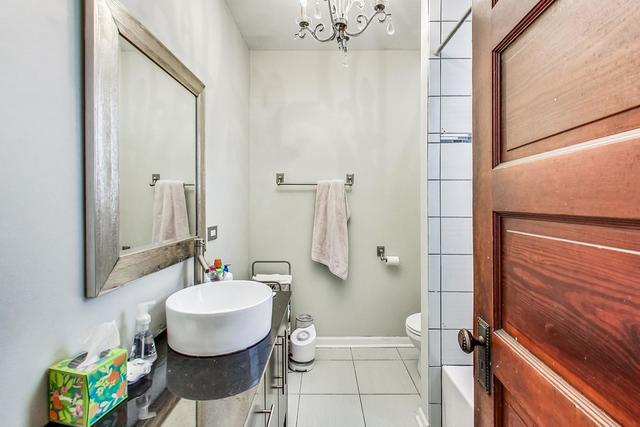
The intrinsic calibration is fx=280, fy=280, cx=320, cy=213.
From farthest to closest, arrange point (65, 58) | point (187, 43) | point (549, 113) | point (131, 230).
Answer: point (187, 43)
point (131, 230)
point (65, 58)
point (549, 113)

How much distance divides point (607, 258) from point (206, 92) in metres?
1.75

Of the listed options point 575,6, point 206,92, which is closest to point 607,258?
point 575,6

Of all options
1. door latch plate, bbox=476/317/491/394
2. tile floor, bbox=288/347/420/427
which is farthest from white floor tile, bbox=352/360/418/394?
door latch plate, bbox=476/317/491/394

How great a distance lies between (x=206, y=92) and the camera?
158cm

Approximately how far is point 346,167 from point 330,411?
178cm

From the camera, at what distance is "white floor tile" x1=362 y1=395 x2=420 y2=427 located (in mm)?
1647

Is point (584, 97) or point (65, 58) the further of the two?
point (65, 58)

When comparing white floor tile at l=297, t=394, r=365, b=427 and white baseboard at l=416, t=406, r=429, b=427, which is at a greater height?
white baseboard at l=416, t=406, r=429, b=427

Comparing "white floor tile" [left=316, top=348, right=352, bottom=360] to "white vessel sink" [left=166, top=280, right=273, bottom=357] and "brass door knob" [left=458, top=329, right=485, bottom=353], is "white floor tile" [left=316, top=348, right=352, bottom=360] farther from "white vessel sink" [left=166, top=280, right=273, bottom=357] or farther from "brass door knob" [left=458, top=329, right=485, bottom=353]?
"brass door knob" [left=458, top=329, right=485, bottom=353]

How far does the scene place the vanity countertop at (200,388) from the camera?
27.0 inches

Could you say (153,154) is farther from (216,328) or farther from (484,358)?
(484,358)

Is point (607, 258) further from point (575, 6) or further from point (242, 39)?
point (242, 39)

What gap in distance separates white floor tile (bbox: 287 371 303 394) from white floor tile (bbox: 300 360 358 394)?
3 cm

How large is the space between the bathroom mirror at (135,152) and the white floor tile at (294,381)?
1.24 meters
